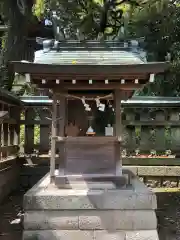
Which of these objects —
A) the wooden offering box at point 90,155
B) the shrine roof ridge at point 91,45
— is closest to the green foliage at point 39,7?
the shrine roof ridge at point 91,45

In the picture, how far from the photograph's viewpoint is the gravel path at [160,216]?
5.93m

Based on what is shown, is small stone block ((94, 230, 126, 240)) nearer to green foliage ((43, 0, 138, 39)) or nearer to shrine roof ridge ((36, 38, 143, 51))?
shrine roof ridge ((36, 38, 143, 51))

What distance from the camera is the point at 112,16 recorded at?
42.9ft

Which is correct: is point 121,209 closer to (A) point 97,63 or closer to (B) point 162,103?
(A) point 97,63

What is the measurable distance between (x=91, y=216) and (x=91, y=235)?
295 mm

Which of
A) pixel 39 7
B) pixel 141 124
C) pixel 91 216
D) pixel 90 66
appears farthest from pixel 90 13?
pixel 91 216

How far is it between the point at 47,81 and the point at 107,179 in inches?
83.1

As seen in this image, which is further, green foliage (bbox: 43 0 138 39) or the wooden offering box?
green foliage (bbox: 43 0 138 39)

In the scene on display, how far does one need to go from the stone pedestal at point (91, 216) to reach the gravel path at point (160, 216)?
57cm

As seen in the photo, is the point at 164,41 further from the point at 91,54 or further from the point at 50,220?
the point at 50,220

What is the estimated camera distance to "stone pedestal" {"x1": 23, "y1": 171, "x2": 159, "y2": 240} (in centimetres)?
543

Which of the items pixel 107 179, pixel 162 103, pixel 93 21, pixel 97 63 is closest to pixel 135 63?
pixel 97 63

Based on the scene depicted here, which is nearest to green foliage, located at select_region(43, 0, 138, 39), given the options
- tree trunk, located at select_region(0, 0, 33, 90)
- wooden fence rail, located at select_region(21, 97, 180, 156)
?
tree trunk, located at select_region(0, 0, 33, 90)

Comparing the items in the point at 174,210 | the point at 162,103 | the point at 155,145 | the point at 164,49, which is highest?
A: the point at 164,49
